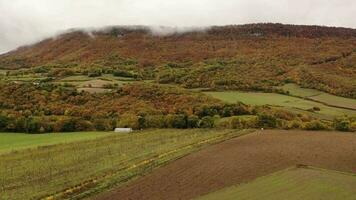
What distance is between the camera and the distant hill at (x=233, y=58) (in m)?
130

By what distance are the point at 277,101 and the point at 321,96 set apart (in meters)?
10.9

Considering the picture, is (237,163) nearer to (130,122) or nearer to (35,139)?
(35,139)

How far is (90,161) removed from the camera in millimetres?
59375

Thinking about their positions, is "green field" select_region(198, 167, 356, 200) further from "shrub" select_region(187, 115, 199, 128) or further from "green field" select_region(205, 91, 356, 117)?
"green field" select_region(205, 91, 356, 117)

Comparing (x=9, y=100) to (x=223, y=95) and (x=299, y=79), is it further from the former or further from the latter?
(x=299, y=79)

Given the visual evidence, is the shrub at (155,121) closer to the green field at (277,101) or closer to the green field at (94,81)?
the green field at (277,101)

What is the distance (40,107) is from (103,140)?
33407 mm

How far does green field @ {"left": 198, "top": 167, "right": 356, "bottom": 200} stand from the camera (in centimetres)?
3872

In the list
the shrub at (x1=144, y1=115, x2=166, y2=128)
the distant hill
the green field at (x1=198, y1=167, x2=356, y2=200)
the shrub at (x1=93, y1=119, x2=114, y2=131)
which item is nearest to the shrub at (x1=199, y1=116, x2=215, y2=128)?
the shrub at (x1=144, y1=115, x2=166, y2=128)

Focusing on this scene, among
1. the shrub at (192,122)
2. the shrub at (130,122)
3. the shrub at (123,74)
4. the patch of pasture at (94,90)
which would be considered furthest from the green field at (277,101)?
the shrub at (123,74)

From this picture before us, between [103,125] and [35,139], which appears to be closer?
[35,139]

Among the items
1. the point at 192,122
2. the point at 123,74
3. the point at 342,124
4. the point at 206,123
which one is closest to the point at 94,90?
the point at 123,74

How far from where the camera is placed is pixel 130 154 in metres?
62.4

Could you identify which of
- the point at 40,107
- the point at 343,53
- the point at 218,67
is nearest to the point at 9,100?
the point at 40,107
